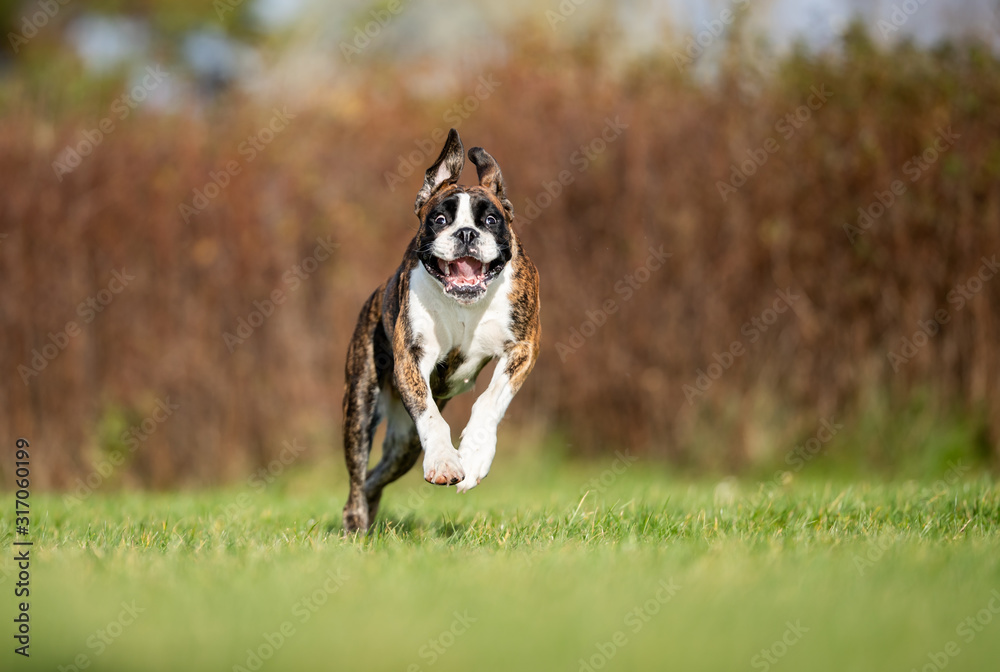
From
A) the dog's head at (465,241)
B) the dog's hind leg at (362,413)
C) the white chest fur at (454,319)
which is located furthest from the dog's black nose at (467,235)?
the dog's hind leg at (362,413)

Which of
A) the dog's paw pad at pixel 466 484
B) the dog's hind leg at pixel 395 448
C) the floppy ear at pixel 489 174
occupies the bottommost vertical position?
the dog's hind leg at pixel 395 448

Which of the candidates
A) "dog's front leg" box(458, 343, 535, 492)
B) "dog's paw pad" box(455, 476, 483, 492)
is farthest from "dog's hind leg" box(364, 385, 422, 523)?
"dog's paw pad" box(455, 476, 483, 492)

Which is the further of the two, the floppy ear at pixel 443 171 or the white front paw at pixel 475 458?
the floppy ear at pixel 443 171

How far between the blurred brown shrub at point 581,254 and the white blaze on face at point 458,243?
6.08 metres

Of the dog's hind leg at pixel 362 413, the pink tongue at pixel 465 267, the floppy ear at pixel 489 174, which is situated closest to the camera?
the pink tongue at pixel 465 267

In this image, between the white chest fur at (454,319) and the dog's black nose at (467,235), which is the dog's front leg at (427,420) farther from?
the dog's black nose at (467,235)

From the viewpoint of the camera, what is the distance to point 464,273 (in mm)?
5383

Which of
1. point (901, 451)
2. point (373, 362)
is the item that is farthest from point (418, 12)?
point (373, 362)

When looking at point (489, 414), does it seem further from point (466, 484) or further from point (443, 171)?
point (443, 171)

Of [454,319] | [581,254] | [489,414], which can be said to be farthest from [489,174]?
[581,254]

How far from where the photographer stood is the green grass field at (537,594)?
331 centimetres

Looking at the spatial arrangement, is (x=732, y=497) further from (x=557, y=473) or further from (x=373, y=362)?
(x=557, y=473)

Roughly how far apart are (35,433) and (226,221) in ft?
9.57

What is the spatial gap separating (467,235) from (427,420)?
94 cm
